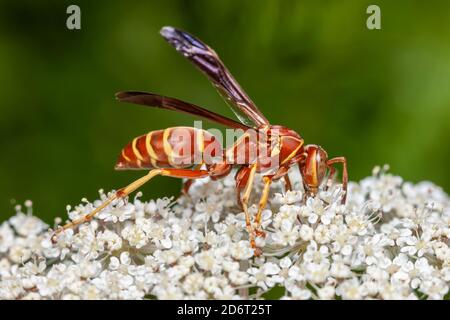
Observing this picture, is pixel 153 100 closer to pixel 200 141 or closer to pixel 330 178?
pixel 200 141

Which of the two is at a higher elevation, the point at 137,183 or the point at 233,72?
the point at 233,72

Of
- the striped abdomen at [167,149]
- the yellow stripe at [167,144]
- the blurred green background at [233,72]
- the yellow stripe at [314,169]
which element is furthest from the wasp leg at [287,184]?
the blurred green background at [233,72]

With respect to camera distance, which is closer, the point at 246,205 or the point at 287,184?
the point at 246,205

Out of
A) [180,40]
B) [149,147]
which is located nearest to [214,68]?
[180,40]

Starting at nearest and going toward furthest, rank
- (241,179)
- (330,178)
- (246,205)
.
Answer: (246,205) < (241,179) < (330,178)

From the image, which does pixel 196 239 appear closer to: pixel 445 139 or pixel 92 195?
pixel 92 195

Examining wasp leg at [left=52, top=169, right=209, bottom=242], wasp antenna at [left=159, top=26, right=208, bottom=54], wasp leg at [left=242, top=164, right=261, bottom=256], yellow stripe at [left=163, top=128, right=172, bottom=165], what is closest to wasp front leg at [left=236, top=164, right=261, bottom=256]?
wasp leg at [left=242, top=164, right=261, bottom=256]

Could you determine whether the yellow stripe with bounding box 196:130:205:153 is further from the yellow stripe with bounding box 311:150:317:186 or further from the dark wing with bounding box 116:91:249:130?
the yellow stripe with bounding box 311:150:317:186

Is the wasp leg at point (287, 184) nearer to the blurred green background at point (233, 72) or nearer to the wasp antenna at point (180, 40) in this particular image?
the wasp antenna at point (180, 40)

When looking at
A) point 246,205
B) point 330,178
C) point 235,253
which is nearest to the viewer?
point 235,253
